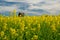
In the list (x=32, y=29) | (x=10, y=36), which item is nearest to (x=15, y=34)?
(x=10, y=36)

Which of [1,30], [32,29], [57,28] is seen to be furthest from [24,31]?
[57,28]

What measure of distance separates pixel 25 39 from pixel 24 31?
0.24 metres

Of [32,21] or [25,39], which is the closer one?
[25,39]

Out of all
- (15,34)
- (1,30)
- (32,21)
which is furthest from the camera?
(32,21)

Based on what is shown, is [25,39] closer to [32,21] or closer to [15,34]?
[15,34]

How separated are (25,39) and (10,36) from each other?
0.42 meters

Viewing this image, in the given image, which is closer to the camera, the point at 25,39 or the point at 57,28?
the point at 25,39

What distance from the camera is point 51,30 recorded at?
6023 mm

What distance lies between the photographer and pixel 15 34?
18.3 feet

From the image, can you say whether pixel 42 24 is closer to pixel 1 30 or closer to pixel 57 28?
pixel 57 28

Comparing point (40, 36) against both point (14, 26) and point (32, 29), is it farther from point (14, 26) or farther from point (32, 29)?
point (14, 26)

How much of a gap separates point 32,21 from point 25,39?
89 cm

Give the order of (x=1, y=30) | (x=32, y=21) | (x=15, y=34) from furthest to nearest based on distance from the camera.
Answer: (x=32, y=21), (x=1, y=30), (x=15, y=34)

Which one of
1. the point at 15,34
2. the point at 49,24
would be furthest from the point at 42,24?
the point at 15,34
